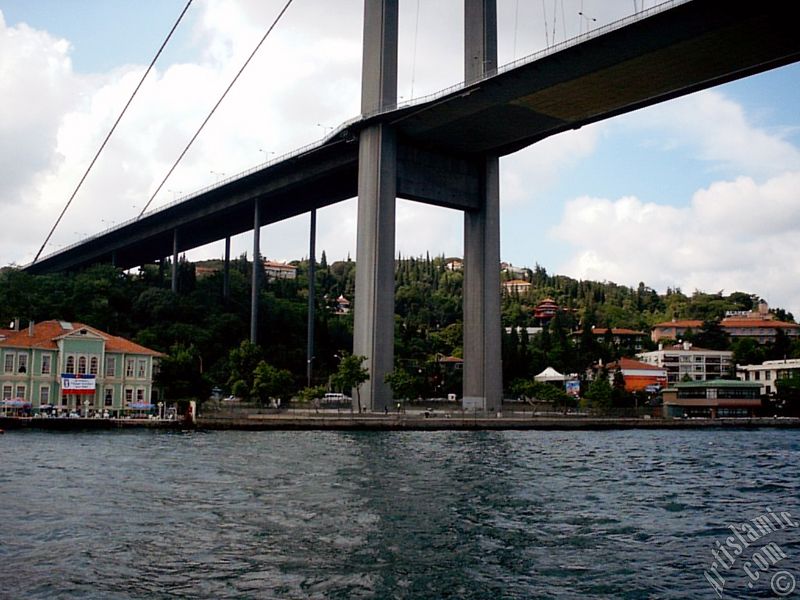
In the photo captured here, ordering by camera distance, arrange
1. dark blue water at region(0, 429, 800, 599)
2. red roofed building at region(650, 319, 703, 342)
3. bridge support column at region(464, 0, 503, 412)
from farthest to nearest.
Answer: red roofed building at region(650, 319, 703, 342) < bridge support column at region(464, 0, 503, 412) < dark blue water at region(0, 429, 800, 599)

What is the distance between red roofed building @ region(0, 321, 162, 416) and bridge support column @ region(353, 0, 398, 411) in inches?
436

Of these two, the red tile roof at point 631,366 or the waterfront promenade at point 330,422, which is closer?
the waterfront promenade at point 330,422

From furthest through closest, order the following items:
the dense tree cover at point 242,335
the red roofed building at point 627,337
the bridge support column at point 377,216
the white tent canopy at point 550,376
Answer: the red roofed building at point 627,337, the white tent canopy at point 550,376, the dense tree cover at point 242,335, the bridge support column at point 377,216

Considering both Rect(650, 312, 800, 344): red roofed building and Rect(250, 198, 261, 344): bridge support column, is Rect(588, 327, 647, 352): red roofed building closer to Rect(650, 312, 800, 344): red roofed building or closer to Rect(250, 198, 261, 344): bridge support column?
Rect(650, 312, 800, 344): red roofed building

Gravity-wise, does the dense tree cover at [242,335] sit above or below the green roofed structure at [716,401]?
above

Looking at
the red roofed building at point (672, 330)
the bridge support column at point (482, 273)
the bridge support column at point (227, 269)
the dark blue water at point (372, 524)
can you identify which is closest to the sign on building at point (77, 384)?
→ the dark blue water at point (372, 524)

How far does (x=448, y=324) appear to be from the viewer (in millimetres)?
111812

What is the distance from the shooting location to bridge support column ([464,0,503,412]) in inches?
1911

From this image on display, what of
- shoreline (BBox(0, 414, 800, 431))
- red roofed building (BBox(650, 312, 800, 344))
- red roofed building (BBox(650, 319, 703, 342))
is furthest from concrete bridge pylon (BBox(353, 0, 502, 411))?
red roofed building (BBox(650, 319, 703, 342))

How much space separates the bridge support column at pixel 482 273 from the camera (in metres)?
48.5

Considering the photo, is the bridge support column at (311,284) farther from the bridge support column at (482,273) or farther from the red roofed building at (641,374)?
the red roofed building at (641,374)

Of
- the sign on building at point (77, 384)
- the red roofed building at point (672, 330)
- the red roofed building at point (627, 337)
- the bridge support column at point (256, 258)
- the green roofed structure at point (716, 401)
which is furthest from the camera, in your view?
the red roofed building at point (672, 330)

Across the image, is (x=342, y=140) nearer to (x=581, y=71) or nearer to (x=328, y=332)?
(x=581, y=71)

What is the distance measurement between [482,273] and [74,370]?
22.0 meters
